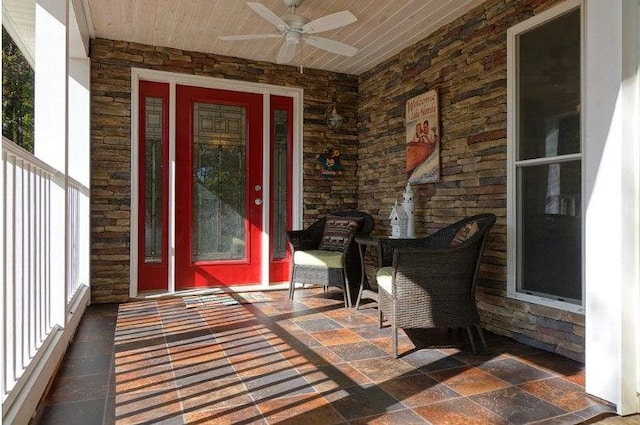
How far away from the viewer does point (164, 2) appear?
11.1 feet

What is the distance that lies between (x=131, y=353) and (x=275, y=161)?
8.86 ft

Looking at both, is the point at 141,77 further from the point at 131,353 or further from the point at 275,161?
the point at 131,353

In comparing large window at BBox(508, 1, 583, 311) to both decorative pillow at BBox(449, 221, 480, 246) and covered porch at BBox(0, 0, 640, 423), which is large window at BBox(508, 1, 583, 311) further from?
decorative pillow at BBox(449, 221, 480, 246)

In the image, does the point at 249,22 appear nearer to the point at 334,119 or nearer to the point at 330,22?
the point at 330,22

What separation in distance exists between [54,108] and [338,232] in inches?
102

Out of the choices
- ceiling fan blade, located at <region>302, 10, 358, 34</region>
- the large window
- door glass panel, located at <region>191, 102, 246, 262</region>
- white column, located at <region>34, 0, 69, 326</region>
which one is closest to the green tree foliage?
white column, located at <region>34, 0, 69, 326</region>

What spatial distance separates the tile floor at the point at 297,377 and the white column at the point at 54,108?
631 millimetres

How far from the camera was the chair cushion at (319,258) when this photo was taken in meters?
4.00

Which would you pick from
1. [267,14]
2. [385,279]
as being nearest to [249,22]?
[267,14]

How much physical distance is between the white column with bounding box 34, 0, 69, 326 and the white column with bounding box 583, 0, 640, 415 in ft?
9.30

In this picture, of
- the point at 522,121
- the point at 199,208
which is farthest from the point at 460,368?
the point at 199,208

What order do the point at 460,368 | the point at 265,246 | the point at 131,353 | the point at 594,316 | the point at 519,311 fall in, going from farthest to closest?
the point at 265,246
the point at 519,311
the point at 131,353
the point at 460,368
the point at 594,316

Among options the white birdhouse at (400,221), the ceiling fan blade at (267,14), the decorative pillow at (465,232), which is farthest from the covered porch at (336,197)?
the ceiling fan blade at (267,14)

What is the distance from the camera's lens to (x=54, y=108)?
99.3 inches
